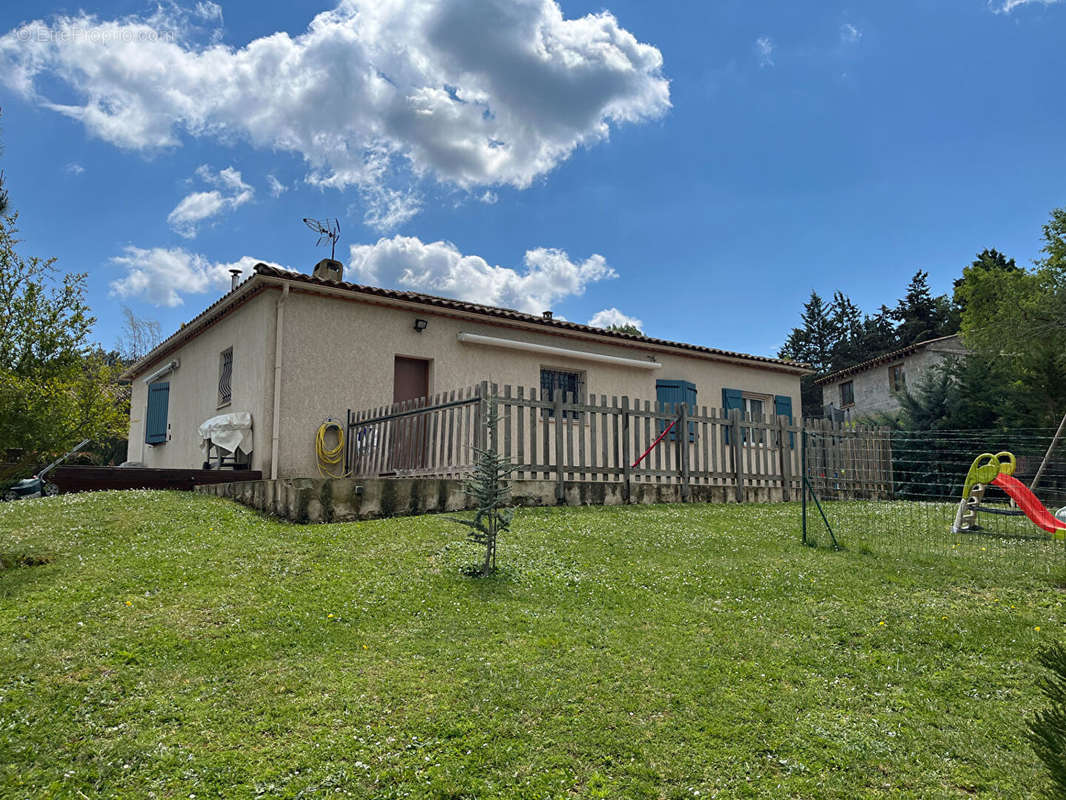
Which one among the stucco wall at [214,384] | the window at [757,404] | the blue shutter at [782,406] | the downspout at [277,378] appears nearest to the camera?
the downspout at [277,378]

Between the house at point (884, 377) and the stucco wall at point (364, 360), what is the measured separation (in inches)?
639

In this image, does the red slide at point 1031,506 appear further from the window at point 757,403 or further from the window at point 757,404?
the window at point 757,404

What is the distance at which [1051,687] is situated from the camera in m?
2.05

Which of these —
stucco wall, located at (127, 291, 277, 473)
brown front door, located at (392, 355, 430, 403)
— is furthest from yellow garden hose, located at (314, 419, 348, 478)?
brown front door, located at (392, 355, 430, 403)

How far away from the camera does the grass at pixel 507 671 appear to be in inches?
136

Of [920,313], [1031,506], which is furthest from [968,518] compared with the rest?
[920,313]

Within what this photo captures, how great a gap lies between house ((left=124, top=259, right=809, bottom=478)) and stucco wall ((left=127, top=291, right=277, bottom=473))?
27 millimetres

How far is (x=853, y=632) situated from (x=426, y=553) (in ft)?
11.6

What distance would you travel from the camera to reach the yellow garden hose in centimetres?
1250

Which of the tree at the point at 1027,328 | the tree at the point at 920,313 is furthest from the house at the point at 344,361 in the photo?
the tree at the point at 920,313

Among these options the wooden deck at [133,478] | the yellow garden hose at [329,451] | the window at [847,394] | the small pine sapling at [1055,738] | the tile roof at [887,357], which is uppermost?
the tile roof at [887,357]

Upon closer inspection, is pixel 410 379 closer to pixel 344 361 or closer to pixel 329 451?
pixel 344 361

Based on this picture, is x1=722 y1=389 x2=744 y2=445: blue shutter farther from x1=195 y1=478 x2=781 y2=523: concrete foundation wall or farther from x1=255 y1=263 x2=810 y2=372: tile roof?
x1=195 y1=478 x2=781 y2=523: concrete foundation wall

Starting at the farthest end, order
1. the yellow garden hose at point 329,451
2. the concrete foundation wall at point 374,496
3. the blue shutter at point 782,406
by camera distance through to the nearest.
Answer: the blue shutter at point 782,406 → the yellow garden hose at point 329,451 → the concrete foundation wall at point 374,496
